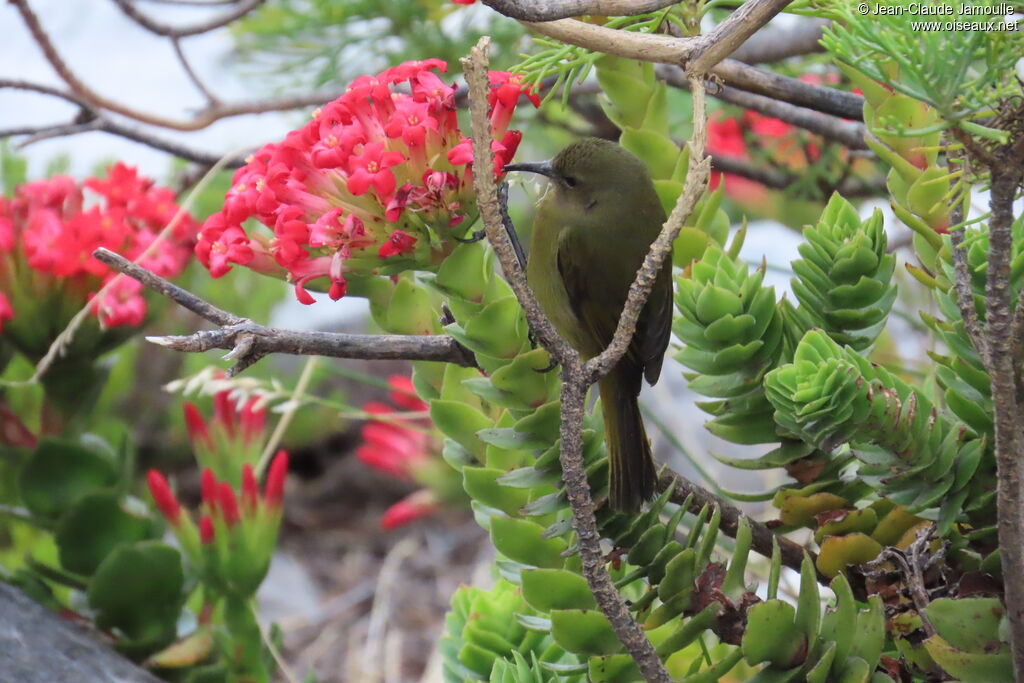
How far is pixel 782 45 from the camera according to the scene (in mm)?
1514

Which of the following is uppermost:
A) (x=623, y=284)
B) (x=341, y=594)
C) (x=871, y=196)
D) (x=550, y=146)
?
(x=623, y=284)

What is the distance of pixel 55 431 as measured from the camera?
1.42 metres

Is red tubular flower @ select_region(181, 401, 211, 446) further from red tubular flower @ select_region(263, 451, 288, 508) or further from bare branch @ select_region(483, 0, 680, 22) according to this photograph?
bare branch @ select_region(483, 0, 680, 22)

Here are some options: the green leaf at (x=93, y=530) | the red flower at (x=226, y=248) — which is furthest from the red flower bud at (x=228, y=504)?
the red flower at (x=226, y=248)

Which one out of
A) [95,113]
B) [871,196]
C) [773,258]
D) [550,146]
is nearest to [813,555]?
[871,196]

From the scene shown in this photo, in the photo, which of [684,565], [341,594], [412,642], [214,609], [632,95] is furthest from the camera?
[341,594]

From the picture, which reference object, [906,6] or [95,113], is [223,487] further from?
[906,6]

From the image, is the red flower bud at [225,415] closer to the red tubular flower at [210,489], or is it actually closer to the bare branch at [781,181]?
the red tubular flower at [210,489]

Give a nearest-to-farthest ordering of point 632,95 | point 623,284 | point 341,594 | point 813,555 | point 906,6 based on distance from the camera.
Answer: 1. point 906,6
2. point 813,555
3. point 632,95
4. point 623,284
5. point 341,594

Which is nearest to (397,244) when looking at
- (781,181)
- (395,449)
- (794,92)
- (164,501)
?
(794,92)

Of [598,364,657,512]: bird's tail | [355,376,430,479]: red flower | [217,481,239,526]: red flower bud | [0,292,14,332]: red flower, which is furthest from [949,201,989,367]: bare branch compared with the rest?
[355,376,430,479]: red flower

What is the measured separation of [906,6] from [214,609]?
3.75ft

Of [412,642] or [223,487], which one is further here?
[412,642]

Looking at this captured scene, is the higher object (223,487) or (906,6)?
(906,6)
